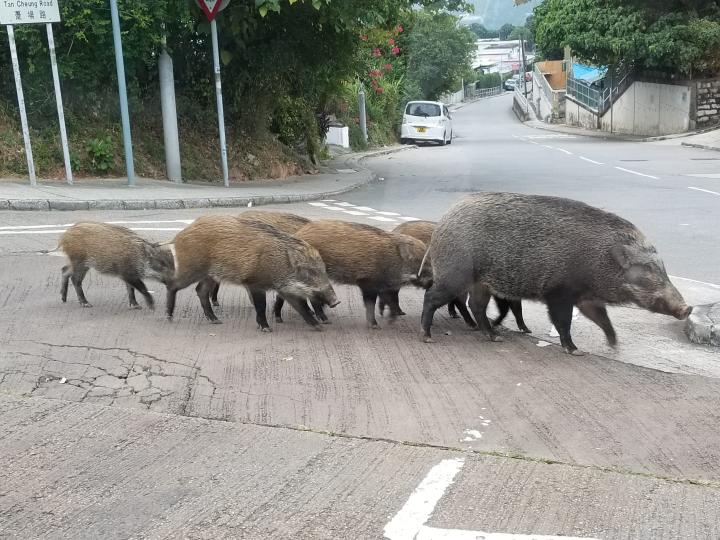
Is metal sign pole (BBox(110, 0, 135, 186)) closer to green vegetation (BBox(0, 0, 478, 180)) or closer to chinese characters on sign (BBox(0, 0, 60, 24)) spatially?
green vegetation (BBox(0, 0, 478, 180))

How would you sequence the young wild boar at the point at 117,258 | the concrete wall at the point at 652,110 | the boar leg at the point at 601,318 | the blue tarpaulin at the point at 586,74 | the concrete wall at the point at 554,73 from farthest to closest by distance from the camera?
the concrete wall at the point at 554,73 < the blue tarpaulin at the point at 586,74 < the concrete wall at the point at 652,110 < the young wild boar at the point at 117,258 < the boar leg at the point at 601,318

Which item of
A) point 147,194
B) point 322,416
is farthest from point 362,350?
point 147,194

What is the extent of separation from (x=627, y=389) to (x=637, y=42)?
32141mm

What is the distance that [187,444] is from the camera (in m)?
4.50

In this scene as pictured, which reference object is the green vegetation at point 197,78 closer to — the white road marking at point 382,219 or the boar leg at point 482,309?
the white road marking at point 382,219

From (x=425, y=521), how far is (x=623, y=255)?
3.18 metres

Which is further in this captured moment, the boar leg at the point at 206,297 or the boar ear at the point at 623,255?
the boar leg at the point at 206,297

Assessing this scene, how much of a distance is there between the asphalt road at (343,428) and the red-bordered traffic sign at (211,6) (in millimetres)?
8232

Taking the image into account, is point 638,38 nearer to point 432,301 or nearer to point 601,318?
point 601,318

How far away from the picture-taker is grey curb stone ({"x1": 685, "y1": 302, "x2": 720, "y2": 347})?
654cm

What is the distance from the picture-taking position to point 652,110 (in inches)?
1526

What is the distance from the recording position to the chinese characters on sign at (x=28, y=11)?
13.7 meters

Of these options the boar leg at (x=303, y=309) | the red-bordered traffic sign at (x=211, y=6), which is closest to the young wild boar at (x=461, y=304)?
the boar leg at (x=303, y=309)

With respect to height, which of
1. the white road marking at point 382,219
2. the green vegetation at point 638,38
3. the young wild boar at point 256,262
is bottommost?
the white road marking at point 382,219
